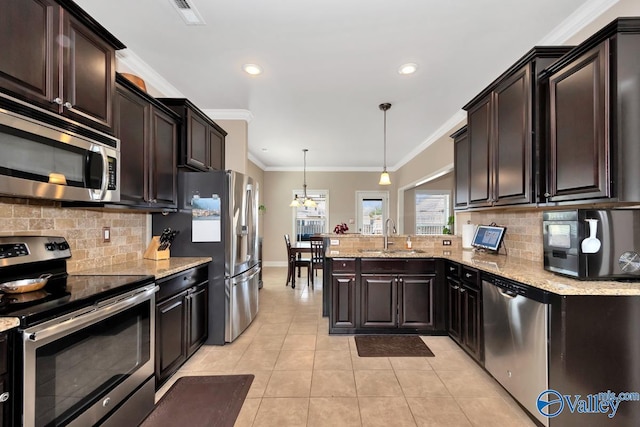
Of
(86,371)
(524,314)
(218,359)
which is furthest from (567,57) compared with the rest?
(218,359)

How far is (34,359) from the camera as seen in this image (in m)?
1.19

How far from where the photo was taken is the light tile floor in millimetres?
1923

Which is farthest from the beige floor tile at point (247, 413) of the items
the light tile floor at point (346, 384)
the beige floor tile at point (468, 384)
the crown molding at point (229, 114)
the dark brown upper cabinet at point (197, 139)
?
the crown molding at point (229, 114)

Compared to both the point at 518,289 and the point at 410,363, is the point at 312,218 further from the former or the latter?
the point at 518,289

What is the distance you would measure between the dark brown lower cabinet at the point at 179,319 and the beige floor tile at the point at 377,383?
150 centimetres

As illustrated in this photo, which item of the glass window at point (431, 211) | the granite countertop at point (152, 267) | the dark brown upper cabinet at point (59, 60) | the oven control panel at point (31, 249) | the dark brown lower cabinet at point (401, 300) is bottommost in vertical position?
the dark brown lower cabinet at point (401, 300)

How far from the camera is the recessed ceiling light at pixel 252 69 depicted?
280cm

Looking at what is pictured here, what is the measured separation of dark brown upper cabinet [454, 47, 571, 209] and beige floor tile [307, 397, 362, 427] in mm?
1960

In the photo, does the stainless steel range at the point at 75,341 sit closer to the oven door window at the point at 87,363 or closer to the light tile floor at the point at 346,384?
the oven door window at the point at 87,363

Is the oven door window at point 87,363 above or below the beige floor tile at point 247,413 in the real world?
above

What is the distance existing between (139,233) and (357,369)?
96.1 inches

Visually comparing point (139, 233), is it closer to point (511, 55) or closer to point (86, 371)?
point (86, 371)

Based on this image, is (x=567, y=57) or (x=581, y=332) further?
(x=567, y=57)

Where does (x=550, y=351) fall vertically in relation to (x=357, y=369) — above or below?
above
